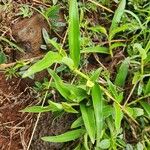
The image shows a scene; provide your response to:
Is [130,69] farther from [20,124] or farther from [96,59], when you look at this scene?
[20,124]

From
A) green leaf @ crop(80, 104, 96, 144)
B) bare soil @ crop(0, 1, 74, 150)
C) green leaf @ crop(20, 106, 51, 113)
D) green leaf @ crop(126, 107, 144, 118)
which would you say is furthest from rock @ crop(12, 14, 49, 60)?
green leaf @ crop(126, 107, 144, 118)

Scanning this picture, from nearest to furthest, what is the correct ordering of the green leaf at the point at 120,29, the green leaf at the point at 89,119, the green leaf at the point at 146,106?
the green leaf at the point at 89,119 → the green leaf at the point at 146,106 → the green leaf at the point at 120,29

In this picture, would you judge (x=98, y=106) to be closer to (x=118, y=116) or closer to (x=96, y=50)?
(x=118, y=116)

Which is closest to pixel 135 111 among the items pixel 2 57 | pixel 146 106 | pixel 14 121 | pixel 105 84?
pixel 146 106

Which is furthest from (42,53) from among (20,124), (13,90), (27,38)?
(20,124)

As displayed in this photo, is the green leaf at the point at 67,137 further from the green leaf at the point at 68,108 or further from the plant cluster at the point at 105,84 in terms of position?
the green leaf at the point at 68,108

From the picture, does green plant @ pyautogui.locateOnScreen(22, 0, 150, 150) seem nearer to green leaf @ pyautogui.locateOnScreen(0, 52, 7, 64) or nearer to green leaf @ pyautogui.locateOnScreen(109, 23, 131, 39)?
green leaf @ pyautogui.locateOnScreen(109, 23, 131, 39)

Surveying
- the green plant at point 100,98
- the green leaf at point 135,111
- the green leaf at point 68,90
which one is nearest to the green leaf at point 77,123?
the green plant at point 100,98
